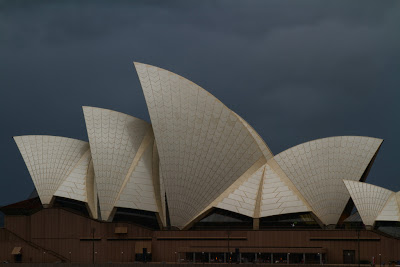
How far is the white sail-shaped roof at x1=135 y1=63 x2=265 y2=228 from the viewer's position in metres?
65.7

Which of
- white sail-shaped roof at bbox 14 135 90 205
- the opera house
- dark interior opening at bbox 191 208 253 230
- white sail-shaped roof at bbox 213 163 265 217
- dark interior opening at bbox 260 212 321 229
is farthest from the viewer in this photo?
white sail-shaped roof at bbox 14 135 90 205

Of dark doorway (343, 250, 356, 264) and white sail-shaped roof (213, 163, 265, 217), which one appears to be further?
white sail-shaped roof (213, 163, 265, 217)

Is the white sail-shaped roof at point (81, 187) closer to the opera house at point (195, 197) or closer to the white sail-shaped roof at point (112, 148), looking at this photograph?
the opera house at point (195, 197)

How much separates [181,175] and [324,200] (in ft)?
46.1

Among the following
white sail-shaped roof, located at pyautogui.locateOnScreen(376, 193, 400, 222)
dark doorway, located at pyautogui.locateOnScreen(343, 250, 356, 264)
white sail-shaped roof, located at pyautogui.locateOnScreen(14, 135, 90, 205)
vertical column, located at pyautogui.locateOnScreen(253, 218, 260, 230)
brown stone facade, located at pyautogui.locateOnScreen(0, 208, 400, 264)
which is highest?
white sail-shaped roof, located at pyautogui.locateOnScreen(14, 135, 90, 205)

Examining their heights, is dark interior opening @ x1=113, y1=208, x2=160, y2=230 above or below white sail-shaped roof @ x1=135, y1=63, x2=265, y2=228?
below

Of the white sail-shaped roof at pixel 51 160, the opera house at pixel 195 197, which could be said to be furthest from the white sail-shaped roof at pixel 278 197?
the white sail-shaped roof at pixel 51 160

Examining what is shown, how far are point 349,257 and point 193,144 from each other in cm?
1835

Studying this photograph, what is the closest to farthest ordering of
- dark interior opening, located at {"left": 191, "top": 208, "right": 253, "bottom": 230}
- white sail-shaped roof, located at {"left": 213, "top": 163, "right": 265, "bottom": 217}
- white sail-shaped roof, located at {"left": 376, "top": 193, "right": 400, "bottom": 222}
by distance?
white sail-shaped roof, located at {"left": 376, "top": 193, "right": 400, "bottom": 222} < white sail-shaped roof, located at {"left": 213, "top": 163, "right": 265, "bottom": 217} < dark interior opening, located at {"left": 191, "top": 208, "right": 253, "bottom": 230}

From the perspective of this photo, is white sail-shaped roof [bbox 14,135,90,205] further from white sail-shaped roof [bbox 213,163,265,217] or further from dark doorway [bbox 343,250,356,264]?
Answer: dark doorway [bbox 343,250,356,264]

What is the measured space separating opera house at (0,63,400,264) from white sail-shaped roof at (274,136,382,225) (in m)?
0.10

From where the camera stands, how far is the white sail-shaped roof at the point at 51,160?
7031cm

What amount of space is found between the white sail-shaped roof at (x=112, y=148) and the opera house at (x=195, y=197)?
0.34 feet

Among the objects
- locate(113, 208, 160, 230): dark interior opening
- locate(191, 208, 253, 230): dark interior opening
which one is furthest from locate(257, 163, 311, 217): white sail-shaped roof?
locate(113, 208, 160, 230): dark interior opening
